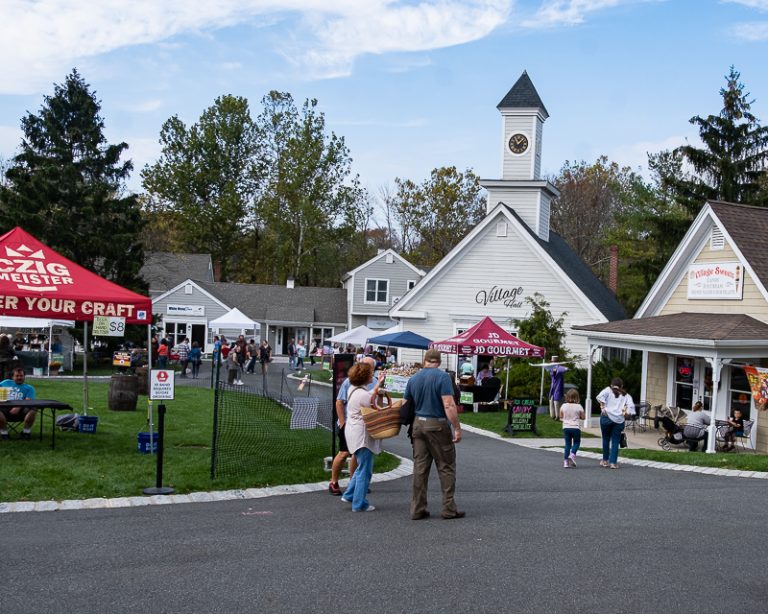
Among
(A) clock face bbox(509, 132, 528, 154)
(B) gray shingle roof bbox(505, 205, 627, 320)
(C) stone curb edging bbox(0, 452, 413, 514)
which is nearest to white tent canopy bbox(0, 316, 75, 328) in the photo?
(B) gray shingle roof bbox(505, 205, 627, 320)

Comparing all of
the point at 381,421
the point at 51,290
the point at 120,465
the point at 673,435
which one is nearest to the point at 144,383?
the point at 51,290

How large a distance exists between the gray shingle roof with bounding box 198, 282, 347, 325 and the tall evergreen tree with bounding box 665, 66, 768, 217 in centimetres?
2598

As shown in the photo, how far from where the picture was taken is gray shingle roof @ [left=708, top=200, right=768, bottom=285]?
788 inches

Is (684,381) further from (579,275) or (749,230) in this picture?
(579,275)

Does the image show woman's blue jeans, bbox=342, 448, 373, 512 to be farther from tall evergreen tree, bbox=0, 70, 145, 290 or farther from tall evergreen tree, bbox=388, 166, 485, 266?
tall evergreen tree, bbox=388, 166, 485, 266

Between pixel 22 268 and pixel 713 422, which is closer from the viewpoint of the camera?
pixel 22 268

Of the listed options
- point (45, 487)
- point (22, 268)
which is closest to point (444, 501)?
point (45, 487)

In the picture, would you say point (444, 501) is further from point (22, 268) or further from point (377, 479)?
point (22, 268)

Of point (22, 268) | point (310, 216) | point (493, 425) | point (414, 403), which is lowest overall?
point (493, 425)

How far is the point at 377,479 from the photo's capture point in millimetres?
12250

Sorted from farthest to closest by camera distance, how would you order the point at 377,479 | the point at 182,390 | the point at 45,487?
the point at 182,390, the point at 377,479, the point at 45,487

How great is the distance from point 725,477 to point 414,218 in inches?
1960

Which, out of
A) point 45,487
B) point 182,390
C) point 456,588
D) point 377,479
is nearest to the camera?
point 456,588

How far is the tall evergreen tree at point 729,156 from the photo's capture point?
3659cm
